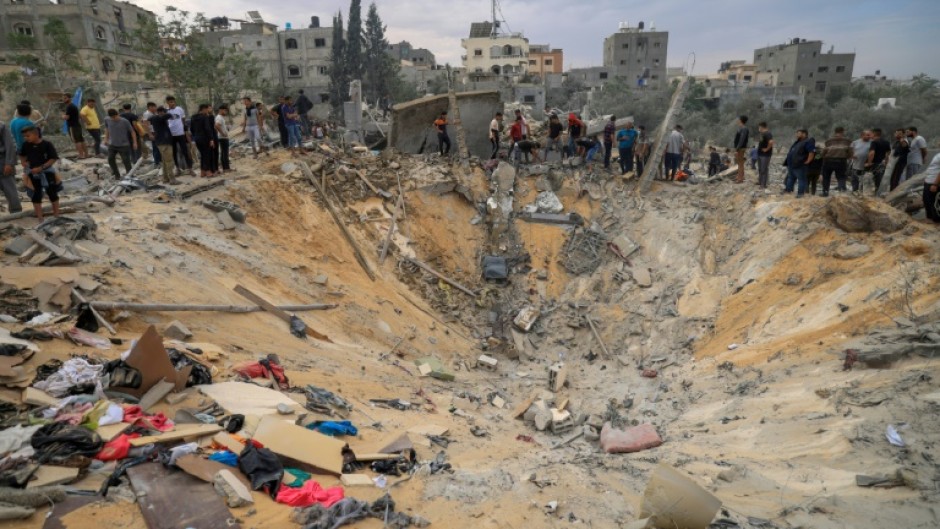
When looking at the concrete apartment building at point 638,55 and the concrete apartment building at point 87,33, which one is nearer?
the concrete apartment building at point 87,33

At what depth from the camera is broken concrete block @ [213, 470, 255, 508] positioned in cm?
364

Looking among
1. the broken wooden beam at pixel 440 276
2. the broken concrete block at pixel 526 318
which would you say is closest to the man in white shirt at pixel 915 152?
the broken concrete block at pixel 526 318

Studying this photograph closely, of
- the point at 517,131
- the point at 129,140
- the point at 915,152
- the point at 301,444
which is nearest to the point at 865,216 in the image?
the point at 915,152

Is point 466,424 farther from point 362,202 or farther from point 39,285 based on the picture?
point 362,202

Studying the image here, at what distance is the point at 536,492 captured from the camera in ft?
15.1

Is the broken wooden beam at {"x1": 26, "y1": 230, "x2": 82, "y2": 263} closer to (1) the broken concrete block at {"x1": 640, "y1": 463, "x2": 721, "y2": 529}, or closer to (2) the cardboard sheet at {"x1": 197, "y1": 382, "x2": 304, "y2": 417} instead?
(2) the cardboard sheet at {"x1": 197, "y1": 382, "x2": 304, "y2": 417}

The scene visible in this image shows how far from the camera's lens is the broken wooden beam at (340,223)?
435 inches

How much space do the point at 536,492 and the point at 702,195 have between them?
10.3 m

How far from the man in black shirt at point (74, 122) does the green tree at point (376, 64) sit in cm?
2950

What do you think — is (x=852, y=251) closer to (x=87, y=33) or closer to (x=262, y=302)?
(x=262, y=302)

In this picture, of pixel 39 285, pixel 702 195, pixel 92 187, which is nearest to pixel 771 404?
pixel 702 195

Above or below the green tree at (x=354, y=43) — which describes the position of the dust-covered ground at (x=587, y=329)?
below

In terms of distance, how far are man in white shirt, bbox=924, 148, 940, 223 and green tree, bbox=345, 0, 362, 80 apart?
36.2 m

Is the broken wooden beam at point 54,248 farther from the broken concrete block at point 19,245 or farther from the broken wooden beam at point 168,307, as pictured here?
the broken wooden beam at point 168,307
